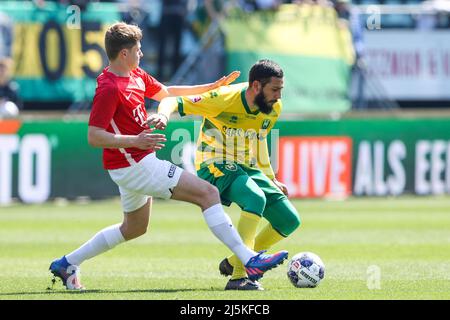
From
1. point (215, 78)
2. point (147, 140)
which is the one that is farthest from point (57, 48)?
point (147, 140)

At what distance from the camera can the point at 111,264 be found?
12461mm

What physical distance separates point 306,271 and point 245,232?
638mm

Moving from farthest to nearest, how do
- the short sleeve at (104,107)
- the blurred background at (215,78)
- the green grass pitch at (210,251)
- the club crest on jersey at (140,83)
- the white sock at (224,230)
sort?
the blurred background at (215,78) → the club crest on jersey at (140,83) → the green grass pitch at (210,251) → the white sock at (224,230) → the short sleeve at (104,107)

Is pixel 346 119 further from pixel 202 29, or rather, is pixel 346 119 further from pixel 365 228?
pixel 365 228

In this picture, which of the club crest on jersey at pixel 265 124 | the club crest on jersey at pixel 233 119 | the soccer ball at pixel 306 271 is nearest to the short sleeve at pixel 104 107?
the club crest on jersey at pixel 233 119

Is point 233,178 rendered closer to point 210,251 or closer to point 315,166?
point 210,251

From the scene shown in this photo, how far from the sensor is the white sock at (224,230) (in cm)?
941

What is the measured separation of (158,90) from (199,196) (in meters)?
1.27

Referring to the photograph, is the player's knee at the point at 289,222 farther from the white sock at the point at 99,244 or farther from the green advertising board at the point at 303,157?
the green advertising board at the point at 303,157

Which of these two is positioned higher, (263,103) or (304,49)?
(304,49)

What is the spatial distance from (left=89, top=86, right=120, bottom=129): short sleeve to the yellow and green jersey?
92 cm

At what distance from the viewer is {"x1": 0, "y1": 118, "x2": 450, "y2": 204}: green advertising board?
67.5 ft

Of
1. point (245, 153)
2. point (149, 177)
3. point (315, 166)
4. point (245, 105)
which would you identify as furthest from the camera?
point (315, 166)

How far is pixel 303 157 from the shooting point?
22.0 meters
